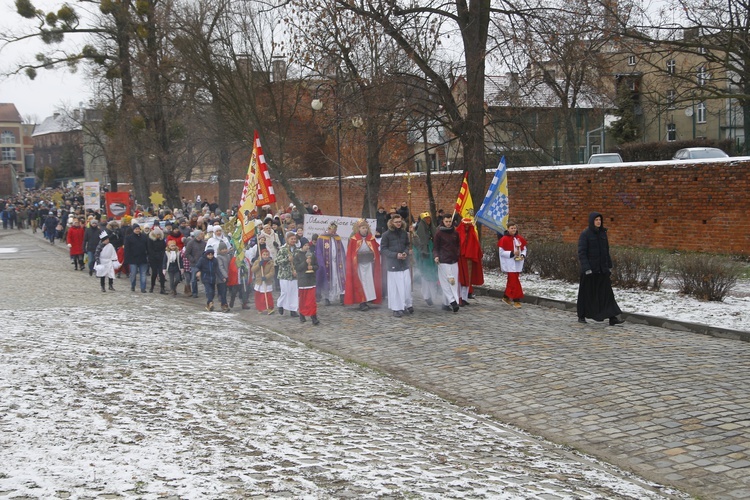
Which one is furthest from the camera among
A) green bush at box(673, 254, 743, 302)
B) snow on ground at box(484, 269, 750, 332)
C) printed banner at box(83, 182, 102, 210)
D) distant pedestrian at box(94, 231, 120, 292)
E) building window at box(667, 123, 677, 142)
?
building window at box(667, 123, 677, 142)

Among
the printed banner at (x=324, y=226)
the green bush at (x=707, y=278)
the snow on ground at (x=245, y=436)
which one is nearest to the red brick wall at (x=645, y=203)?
the green bush at (x=707, y=278)

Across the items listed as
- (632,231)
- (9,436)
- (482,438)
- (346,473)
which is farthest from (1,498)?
(632,231)

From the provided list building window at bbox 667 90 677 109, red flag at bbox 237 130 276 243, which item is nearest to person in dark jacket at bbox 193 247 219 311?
red flag at bbox 237 130 276 243

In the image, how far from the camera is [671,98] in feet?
57.2

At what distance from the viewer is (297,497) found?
553 centimetres

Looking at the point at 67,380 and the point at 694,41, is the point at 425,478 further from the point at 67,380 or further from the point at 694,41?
the point at 694,41

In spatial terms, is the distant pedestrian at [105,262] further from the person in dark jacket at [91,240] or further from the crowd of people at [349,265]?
the person in dark jacket at [91,240]

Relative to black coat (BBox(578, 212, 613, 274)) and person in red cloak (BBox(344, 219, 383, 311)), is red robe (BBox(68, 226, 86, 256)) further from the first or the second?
black coat (BBox(578, 212, 613, 274))

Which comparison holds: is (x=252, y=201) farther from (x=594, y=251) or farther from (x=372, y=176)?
(x=372, y=176)

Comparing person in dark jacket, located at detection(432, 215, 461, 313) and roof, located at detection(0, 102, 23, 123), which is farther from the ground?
roof, located at detection(0, 102, 23, 123)

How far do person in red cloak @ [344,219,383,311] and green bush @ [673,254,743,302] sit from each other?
552cm

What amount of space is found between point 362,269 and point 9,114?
145 metres

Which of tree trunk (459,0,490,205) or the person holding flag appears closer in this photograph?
the person holding flag

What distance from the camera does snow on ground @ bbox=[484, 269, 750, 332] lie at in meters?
12.7
